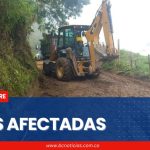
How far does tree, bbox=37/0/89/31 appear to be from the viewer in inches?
372

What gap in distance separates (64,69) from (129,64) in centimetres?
123

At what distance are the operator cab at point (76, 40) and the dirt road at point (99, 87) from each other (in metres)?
0.73

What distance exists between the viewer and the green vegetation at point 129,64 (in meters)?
9.04

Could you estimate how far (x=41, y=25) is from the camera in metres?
9.98

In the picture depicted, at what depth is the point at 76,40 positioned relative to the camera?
9.64m

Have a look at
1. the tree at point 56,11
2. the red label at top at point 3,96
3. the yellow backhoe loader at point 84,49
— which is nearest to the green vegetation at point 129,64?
the yellow backhoe loader at point 84,49

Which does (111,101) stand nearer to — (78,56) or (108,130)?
(108,130)

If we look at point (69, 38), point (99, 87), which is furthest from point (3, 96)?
point (69, 38)

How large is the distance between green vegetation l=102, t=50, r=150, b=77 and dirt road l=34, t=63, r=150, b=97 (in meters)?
0.22

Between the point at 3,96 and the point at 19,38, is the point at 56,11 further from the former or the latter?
the point at 3,96

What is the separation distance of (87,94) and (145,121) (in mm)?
953

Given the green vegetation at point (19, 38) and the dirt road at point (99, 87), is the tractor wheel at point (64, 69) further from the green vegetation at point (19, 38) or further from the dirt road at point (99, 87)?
the green vegetation at point (19, 38)

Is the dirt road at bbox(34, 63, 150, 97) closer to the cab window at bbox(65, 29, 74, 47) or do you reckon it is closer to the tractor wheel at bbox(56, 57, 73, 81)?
the tractor wheel at bbox(56, 57, 73, 81)
